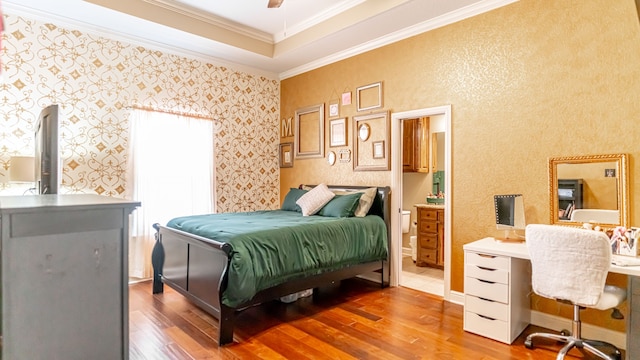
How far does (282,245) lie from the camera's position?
301 centimetres

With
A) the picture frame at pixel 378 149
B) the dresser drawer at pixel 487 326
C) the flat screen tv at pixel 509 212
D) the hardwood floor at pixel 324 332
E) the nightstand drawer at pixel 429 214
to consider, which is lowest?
the hardwood floor at pixel 324 332

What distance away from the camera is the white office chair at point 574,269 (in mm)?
2182

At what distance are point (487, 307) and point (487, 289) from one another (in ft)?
0.46

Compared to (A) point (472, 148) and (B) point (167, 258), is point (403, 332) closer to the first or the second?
(A) point (472, 148)

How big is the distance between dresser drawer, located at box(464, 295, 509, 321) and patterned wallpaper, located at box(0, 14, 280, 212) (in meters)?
3.46

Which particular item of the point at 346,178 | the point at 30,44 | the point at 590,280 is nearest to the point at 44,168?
the point at 30,44

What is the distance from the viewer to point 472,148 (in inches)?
137

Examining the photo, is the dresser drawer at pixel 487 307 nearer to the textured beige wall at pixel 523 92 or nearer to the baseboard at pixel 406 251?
the textured beige wall at pixel 523 92

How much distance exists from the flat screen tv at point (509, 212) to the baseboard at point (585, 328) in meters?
0.69

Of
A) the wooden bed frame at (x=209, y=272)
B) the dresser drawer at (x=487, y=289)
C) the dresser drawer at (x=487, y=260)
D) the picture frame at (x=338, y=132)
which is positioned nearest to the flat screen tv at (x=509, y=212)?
the dresser drawer at (x=487, y=260)

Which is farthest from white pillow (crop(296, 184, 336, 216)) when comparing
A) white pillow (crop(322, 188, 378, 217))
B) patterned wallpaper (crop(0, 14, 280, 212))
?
patterned wallpaper (crop(0, 14, 280, 212))

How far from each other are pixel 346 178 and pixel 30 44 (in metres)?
3.76

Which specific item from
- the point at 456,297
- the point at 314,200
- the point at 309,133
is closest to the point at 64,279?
the point at 314,200

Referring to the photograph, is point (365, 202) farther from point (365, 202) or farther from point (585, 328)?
point (585, 328)
